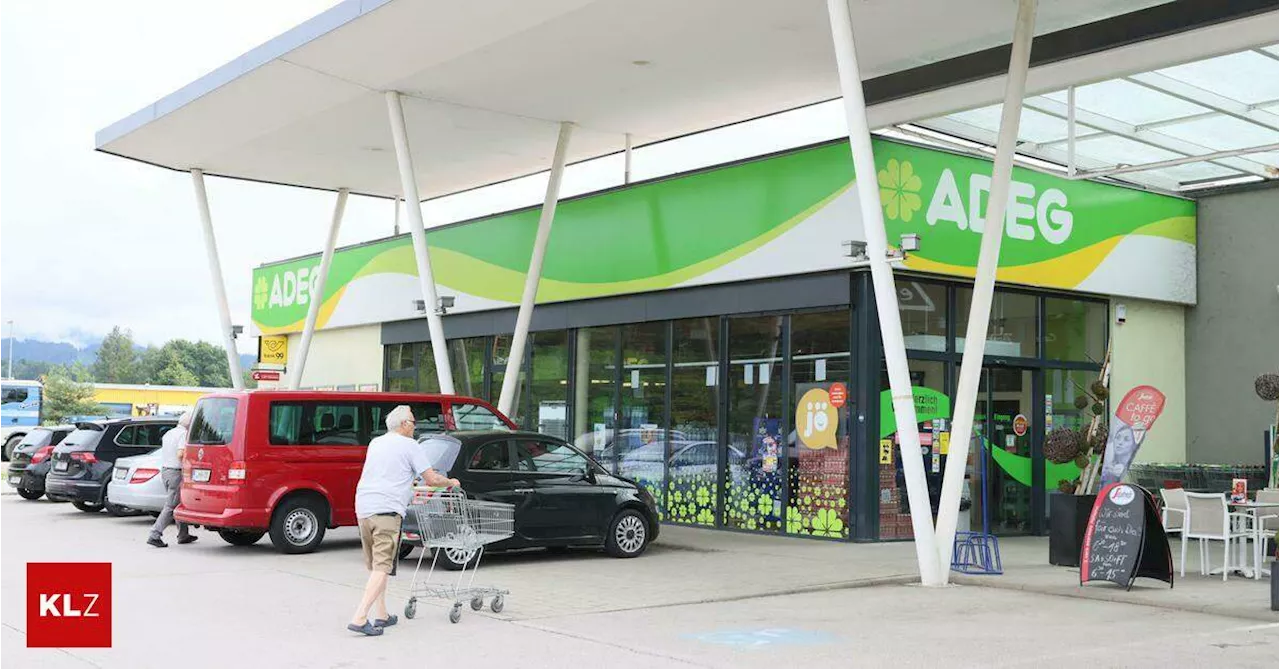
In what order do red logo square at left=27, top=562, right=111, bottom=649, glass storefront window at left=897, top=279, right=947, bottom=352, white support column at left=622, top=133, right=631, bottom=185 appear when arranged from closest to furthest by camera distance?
red logo square at left=27, top=562, right=111, bottom=649 → glass storefront window at left=897, top=279, right=947, bottom=352 → white support column at left=622, top=133, right=631, bottom=185

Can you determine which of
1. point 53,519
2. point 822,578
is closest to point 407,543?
point 822,578

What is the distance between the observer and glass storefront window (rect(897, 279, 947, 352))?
599 inches

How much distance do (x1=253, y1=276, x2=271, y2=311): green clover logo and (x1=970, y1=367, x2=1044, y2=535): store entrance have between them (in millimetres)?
18615

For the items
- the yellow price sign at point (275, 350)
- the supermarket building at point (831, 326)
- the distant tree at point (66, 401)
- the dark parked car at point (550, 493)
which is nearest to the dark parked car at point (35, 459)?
the yellow price sign at point (275, 350)

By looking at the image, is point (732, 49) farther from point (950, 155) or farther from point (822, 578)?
point (822, 578)

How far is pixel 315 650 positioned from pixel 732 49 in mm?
9844

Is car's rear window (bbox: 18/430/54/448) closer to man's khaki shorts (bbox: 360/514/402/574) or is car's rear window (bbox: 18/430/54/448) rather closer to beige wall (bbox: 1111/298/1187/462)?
man's khaki shorts (bbox: 360/514/402/574)

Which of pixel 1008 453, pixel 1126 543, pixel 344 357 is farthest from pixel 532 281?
pixel 1126 543

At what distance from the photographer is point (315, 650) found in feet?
25.7

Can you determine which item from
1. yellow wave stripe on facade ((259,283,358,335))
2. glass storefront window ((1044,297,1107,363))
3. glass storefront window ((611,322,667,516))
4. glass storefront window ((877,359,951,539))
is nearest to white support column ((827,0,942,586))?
glass storefront window ((877,359,951,539))

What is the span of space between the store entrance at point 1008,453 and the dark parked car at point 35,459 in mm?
14766

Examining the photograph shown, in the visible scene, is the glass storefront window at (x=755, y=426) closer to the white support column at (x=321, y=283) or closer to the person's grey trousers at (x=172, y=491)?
the person's grey trousers at (x=172, y=491)

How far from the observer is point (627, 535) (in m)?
13.6

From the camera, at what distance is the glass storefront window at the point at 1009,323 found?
1591 cm
